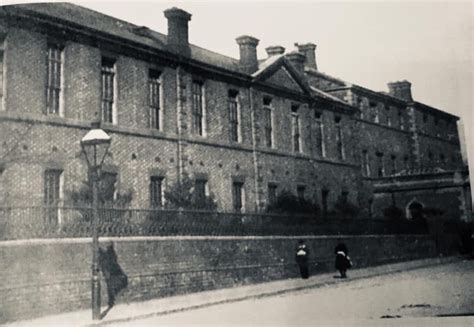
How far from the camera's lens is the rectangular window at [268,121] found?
27188 mm

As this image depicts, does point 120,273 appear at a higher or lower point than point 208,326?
higher

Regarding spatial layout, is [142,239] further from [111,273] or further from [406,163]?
[406,163]

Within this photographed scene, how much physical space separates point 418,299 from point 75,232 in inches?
320

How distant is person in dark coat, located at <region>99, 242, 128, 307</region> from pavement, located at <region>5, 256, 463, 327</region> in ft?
1.32

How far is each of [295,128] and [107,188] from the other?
504 inches

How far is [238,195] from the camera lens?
25422mm

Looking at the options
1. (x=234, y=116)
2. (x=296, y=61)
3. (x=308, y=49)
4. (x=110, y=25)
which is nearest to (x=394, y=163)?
(x=296, y=61)

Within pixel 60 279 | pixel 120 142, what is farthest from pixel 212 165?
pixel 60 279

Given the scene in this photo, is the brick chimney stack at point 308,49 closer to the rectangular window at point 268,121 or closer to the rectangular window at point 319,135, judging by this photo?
the rectangular window at point 268,121

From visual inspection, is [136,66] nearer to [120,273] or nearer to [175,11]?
[175,11]

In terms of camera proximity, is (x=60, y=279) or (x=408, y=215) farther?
(x=408, y=215)

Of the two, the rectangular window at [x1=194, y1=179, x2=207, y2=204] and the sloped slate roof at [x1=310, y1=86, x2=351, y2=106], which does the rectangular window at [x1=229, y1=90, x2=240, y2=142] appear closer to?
the rectangular window at [x1=194, y1=179, x2=207, y2=204]

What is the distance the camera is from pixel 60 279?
1360 cm

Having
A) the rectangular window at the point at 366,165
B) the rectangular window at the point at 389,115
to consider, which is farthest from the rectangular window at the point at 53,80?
the rectangular window at the point at 389,115
